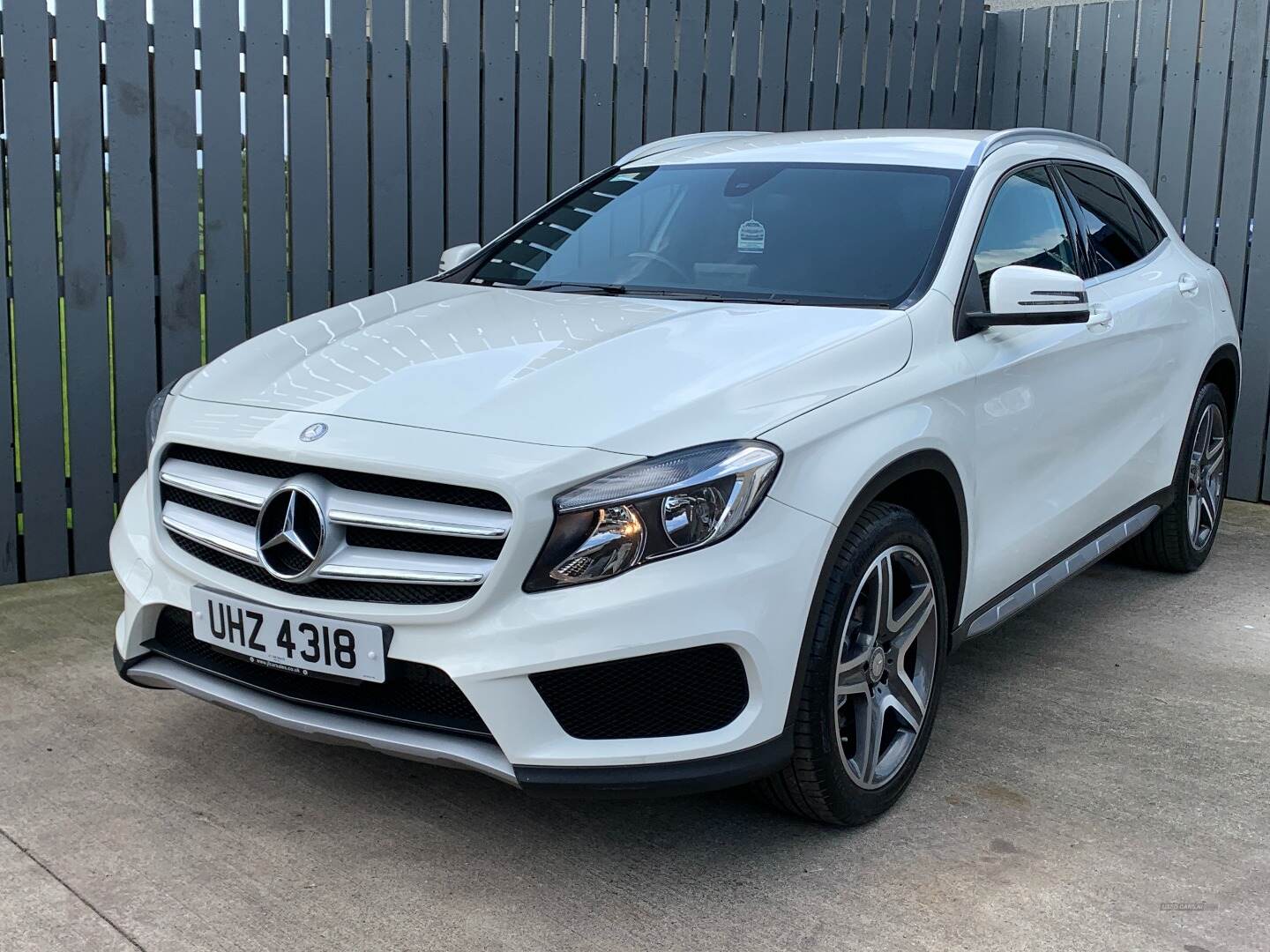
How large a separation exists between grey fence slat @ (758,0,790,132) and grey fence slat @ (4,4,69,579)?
3.72 m

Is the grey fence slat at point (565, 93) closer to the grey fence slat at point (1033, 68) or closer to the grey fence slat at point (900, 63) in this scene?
the grey fence slat at point (900, 63)

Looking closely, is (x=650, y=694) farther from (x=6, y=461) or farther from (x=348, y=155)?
(x=348, y=155)

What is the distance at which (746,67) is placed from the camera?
24.0 ft

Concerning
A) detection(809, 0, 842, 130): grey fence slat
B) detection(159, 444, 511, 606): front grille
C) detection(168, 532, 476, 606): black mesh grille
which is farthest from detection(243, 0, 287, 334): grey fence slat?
detection(809, 0, 842, 130): grey fence slat

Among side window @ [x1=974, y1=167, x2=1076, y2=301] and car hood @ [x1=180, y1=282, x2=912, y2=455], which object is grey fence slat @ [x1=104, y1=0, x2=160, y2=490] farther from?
side window @ [x1=974, y1=167, x2=1076, y2=301]

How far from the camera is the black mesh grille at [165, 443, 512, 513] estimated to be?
2805mm

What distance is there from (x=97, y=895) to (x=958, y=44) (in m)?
7.19

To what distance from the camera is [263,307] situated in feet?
18.6

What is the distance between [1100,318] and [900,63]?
430cm

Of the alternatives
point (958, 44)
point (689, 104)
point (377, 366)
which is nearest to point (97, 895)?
point (377, 366)

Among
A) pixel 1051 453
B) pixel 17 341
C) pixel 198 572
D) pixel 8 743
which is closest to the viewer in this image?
pixel 198 572

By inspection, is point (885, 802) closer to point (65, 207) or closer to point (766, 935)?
point (766, 935)

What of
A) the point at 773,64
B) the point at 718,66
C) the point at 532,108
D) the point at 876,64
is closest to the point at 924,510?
the point at 532,108

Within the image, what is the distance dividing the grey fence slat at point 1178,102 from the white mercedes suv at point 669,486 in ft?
11.5
